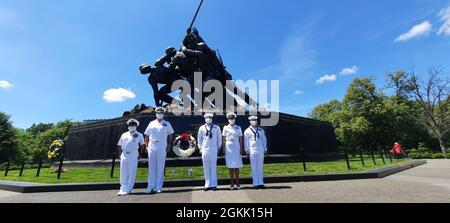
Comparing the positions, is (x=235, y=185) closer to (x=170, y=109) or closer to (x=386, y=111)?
(x=170, y=109)

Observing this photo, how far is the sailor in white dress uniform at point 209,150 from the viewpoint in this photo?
7.60 meters

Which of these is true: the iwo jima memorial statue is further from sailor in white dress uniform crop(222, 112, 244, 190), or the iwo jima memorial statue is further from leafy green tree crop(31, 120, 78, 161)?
leafy green tree crop(31, 120, 78, 161)

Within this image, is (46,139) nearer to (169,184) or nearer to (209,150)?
(169,184)

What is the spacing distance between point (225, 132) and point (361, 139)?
155 ft

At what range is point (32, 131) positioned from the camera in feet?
303

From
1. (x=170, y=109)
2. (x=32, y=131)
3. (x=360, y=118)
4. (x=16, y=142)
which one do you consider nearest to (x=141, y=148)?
(x=170, y=109)

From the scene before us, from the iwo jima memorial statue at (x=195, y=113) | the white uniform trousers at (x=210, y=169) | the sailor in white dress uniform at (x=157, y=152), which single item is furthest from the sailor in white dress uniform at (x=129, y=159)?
the iwo jima memorial statue at (x=195, y=113)

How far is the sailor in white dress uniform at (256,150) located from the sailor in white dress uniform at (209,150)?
82cm

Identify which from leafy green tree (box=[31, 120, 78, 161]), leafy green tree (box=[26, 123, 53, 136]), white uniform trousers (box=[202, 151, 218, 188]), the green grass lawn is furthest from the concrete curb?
leafy green tree (box=[26, 123, 53, 136])

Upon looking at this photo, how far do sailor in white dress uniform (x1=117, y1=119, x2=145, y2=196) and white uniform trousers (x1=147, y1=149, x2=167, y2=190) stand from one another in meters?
0.41

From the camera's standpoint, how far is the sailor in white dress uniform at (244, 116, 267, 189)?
25.9 ft

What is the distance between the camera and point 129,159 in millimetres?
7535

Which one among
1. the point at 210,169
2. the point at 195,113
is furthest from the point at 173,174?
the point at 195,113
